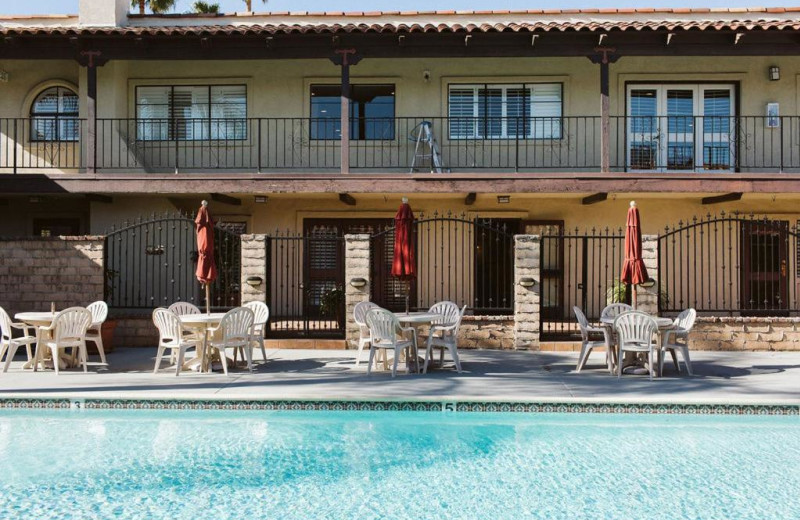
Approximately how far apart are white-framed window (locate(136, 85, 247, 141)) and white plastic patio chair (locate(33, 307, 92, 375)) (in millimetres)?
7538

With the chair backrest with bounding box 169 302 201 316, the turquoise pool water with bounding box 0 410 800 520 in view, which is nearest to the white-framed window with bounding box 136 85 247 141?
the chair backrest with bounding box 169 302 201 316

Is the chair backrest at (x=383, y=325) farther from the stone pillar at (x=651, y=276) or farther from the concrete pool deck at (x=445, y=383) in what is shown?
the stone pillar at (x=651, y=276)

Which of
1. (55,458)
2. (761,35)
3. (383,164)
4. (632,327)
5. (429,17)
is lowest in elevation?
(55,458)

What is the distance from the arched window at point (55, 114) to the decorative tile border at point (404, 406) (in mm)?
9940

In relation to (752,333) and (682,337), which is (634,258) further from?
(752,333)

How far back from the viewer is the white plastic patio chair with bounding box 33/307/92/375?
29.1ft

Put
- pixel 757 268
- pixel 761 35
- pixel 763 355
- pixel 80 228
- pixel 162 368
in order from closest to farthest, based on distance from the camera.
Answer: pixel 162 368 → pixel 763 355 → pixel 761 35 → pixel 757 268 → pixel 80 228

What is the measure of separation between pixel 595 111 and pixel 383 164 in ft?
16.2

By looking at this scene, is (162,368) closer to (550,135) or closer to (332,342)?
(332,342)

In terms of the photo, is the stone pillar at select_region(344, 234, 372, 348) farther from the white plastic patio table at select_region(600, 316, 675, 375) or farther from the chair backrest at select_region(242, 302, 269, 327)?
the white plastic patio table at select_region(600, 316, 675, 375)

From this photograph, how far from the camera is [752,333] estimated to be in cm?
1120

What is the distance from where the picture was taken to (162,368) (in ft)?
31.1

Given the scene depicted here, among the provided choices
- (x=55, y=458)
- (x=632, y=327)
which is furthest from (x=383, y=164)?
(x=55, y=458)

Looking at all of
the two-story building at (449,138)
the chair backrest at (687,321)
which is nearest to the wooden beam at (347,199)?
the two-story building at (449,138)
